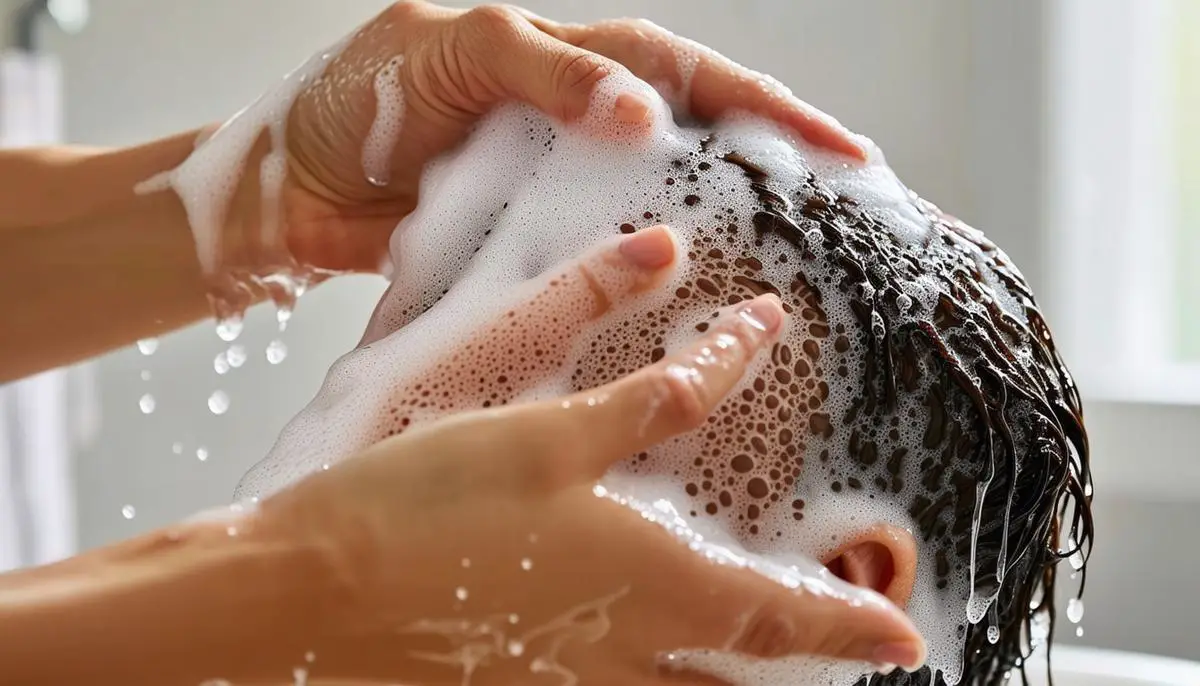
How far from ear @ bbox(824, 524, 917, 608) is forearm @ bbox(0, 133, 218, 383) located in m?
0.72

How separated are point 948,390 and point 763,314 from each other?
0.16 m

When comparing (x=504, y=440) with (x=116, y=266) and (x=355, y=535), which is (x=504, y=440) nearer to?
(x=355, y=535)

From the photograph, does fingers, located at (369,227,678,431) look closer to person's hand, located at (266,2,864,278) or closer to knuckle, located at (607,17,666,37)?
person's hand, located at (266,2,864,278)

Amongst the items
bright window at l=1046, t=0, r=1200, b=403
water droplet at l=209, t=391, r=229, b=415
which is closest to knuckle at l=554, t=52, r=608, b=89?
bright window at l=1046, t=0, r=1200, b=403

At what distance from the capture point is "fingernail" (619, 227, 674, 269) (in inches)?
27.3

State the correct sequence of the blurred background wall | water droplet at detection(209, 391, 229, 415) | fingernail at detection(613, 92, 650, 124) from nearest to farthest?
fingernail at detection(613, 92, 650, 124), the blurred background wall, water droplet at detection(209, 391, 229, 415)

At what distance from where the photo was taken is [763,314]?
0.65 metres

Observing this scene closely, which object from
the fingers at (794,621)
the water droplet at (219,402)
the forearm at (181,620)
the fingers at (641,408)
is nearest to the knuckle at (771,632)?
the fingers at (794,621)

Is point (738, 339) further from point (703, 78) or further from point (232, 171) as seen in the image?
point (232, 171)

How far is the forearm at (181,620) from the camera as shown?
1.74 ft

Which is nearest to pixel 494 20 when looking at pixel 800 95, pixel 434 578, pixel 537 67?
pixel 537 67

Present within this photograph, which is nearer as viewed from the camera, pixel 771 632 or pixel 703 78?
pixel 771 632

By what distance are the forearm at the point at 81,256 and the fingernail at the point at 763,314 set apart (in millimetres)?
675

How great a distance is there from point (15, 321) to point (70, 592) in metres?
0.69
